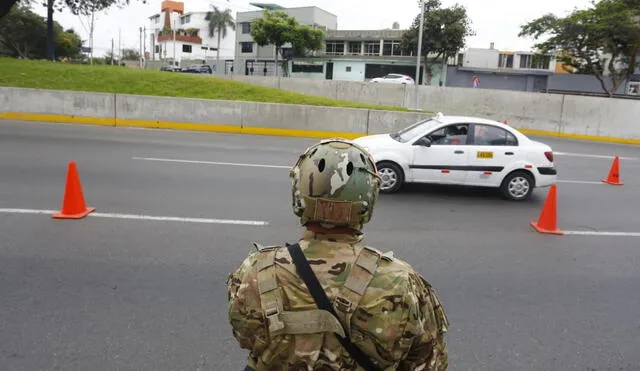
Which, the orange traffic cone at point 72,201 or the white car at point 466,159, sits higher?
the white car at point 466,159

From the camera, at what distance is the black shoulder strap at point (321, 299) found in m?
1.59

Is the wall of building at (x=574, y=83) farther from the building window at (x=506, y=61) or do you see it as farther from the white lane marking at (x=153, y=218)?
the white lane marking at (x=153, y=218)

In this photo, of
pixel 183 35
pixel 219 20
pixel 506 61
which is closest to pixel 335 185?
A: pixel 506 61

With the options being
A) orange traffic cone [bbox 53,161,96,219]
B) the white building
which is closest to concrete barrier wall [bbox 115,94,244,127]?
orange traffic cone [bbox 53,161,96,219]

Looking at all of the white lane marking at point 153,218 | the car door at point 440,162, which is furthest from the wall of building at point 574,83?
the white lane marking at point 153,218

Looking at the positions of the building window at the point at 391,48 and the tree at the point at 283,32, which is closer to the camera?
the tree at the point at 283,32

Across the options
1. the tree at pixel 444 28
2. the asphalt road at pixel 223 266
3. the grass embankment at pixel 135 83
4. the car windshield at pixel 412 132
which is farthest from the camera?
the tree at pixel 444 28

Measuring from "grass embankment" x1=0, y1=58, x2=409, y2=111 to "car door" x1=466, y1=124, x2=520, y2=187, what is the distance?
10.1 m

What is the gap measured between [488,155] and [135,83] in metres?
15.4

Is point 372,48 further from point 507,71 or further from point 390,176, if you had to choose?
point 390,176

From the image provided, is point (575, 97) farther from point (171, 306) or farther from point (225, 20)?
point (225, 20)

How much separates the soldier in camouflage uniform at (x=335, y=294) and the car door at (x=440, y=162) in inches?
298

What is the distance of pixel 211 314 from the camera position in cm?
422

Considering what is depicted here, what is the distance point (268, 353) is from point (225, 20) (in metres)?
94.0
